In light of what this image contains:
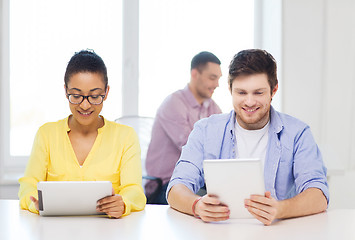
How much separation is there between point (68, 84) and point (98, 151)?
30cm

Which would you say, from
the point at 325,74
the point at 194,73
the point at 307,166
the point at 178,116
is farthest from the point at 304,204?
the point at 325,74

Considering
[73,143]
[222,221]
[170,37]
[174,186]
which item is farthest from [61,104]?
[222,221]

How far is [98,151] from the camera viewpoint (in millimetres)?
2105

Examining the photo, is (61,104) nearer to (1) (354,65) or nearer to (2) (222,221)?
(1) (354,65)

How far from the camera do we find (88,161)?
81.7 inches

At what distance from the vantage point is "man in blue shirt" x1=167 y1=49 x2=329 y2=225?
6.31 ft

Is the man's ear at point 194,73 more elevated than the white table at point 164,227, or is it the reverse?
the man's ear at point 194,73

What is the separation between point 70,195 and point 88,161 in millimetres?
376

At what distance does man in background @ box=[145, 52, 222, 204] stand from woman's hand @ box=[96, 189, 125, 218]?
4.77ft

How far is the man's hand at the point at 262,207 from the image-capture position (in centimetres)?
162

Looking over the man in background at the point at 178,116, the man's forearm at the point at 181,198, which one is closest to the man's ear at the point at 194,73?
the man in background at the point at 178,116

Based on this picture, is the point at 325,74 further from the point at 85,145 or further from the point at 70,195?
the point at 70,195

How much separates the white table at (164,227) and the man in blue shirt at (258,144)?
0.10 meters

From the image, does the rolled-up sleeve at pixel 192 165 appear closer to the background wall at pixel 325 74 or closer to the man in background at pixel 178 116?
the man in background at pixel 178 116
